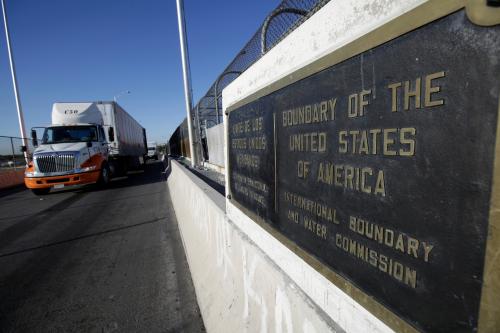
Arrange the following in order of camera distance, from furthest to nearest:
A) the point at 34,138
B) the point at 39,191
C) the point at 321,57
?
the point at 34,138 → the point at 39,191 → the point at 321,57

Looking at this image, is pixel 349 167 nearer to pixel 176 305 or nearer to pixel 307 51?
pixel 307 51

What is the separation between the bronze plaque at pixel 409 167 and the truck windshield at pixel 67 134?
45.6 ft

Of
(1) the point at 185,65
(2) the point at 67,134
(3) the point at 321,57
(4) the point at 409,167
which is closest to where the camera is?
(4) the point at 409,167

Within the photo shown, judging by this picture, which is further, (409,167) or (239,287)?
(239,287)

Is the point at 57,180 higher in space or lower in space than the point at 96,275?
higher

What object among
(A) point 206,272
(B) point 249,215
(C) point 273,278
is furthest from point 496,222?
(A) point 206,272

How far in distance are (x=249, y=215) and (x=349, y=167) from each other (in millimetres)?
1164

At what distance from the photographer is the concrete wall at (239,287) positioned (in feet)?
4.21

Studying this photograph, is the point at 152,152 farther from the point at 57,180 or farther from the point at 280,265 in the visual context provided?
the point at 280,265

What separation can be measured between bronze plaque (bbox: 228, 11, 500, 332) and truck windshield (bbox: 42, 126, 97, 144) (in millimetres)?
13897

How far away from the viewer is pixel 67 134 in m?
12.8

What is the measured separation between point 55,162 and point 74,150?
82 centimetres

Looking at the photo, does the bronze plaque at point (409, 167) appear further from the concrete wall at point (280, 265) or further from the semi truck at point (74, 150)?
the semi truck at point (74, 150)

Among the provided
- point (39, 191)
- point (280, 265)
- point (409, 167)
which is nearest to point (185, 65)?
A: point (39, 191)
